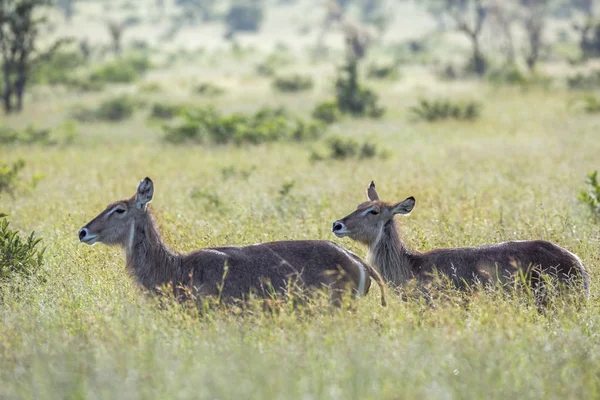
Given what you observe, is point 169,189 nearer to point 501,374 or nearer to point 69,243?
point 69,243

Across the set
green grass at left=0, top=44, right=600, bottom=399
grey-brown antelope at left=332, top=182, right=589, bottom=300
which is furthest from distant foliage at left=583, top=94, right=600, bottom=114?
grey-brown antelope at left=332, top=182, right=589, bottom=300

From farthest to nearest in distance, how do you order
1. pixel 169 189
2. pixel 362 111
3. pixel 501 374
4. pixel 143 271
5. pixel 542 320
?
pixel 362 111 < pixel 169 189 < pixel 143 271 < pixel 542 320 < pixel 501 374

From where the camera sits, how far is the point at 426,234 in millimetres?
7035

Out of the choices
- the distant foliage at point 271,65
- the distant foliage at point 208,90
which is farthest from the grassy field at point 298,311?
the distant foliage at point 271,65

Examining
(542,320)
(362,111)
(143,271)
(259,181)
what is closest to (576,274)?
(542,320)

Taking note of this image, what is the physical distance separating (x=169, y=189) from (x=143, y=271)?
17.2 ft

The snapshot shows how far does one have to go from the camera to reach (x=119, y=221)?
18.4 ft

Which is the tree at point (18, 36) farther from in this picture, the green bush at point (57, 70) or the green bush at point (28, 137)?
the green bush at point (28, 137)

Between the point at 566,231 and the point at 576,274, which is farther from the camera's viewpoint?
the point at 566,231

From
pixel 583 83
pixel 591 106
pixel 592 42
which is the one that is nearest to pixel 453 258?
pixel 591 106

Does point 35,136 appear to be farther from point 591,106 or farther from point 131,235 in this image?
point 591,106

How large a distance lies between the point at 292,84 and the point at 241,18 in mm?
44438

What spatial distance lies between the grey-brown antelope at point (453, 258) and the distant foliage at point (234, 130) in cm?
972

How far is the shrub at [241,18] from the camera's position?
70500mm
